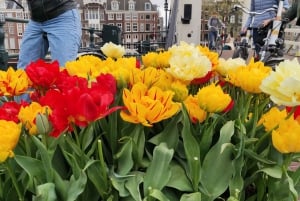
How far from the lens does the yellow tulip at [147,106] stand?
0.56m

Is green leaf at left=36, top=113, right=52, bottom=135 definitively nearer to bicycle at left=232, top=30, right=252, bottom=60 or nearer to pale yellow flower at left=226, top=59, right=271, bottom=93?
pale yellow flower at left=226, top=59, right=271, bottom=93

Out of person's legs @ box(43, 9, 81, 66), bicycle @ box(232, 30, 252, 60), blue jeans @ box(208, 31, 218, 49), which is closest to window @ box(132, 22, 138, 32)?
blue jeans @ box(208, 31, 218, 49)

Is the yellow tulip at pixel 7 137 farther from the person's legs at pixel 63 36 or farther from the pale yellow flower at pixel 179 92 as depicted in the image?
the person's legs at pixel 63 36

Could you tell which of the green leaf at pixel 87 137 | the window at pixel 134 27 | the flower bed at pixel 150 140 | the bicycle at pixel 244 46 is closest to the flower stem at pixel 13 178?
the flower bed at pixel 150 140

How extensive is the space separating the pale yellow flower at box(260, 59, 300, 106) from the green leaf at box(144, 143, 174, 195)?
176mm

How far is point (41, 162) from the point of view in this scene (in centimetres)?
56

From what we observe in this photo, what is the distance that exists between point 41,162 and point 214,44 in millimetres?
9742

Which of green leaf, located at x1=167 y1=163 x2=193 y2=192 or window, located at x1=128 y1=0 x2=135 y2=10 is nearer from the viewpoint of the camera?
green leaf, located at x1=167 y1=163 x2=193 y2=192

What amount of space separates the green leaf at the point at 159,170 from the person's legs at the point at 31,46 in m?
1.42

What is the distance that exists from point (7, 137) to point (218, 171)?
30 centimetres

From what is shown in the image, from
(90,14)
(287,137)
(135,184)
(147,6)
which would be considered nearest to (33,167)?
(135,184)

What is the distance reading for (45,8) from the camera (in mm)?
1898

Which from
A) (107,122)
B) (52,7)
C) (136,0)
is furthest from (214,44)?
(136,0)

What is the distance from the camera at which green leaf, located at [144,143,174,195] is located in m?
0.56
